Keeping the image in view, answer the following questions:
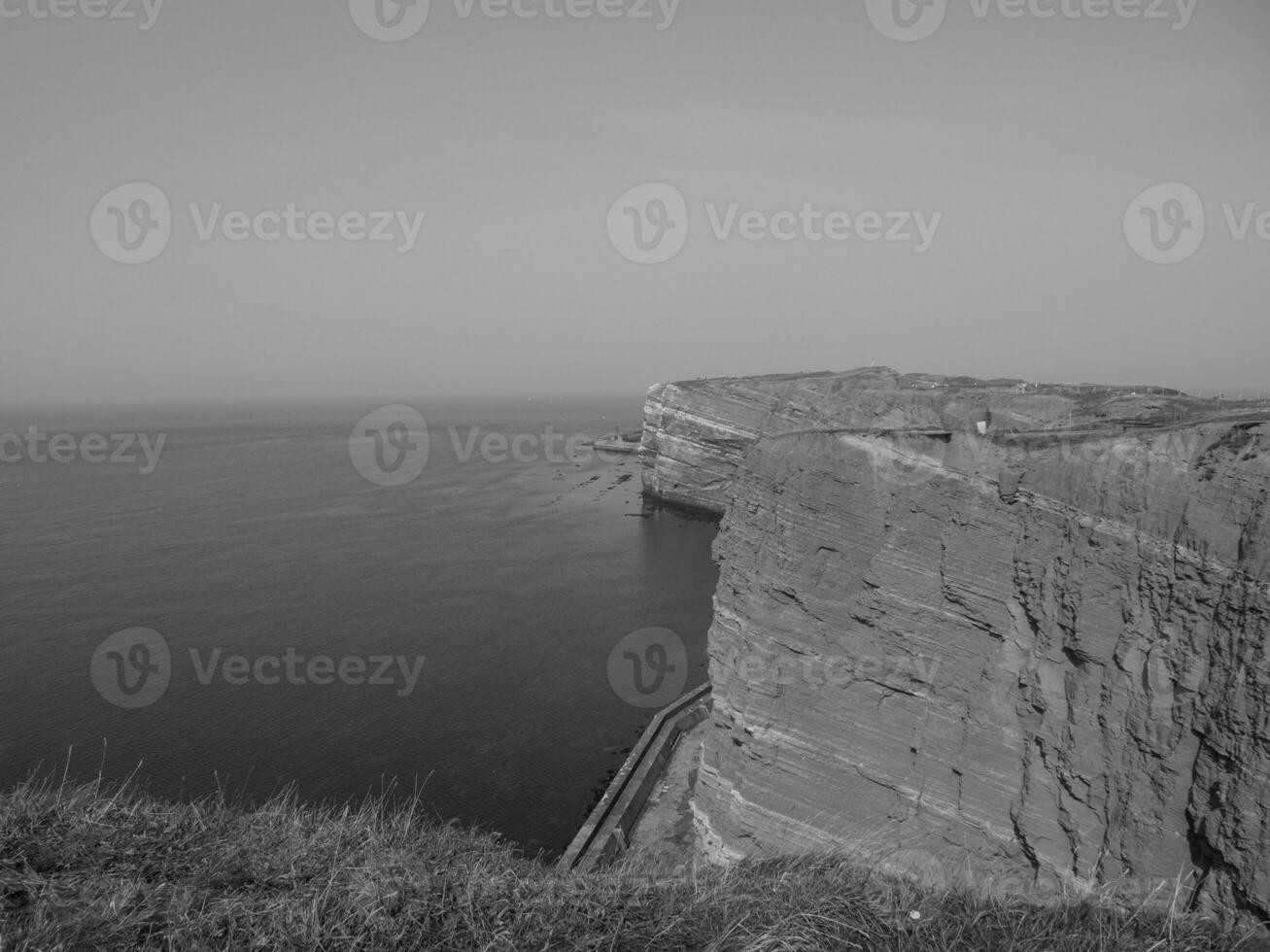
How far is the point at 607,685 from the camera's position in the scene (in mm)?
30156

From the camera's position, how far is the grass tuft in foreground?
4.47m

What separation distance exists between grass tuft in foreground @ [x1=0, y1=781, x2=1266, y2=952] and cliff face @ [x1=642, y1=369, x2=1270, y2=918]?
5.72 m

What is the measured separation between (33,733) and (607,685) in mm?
22769

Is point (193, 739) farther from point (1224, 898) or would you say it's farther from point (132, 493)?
point (132, 493)
